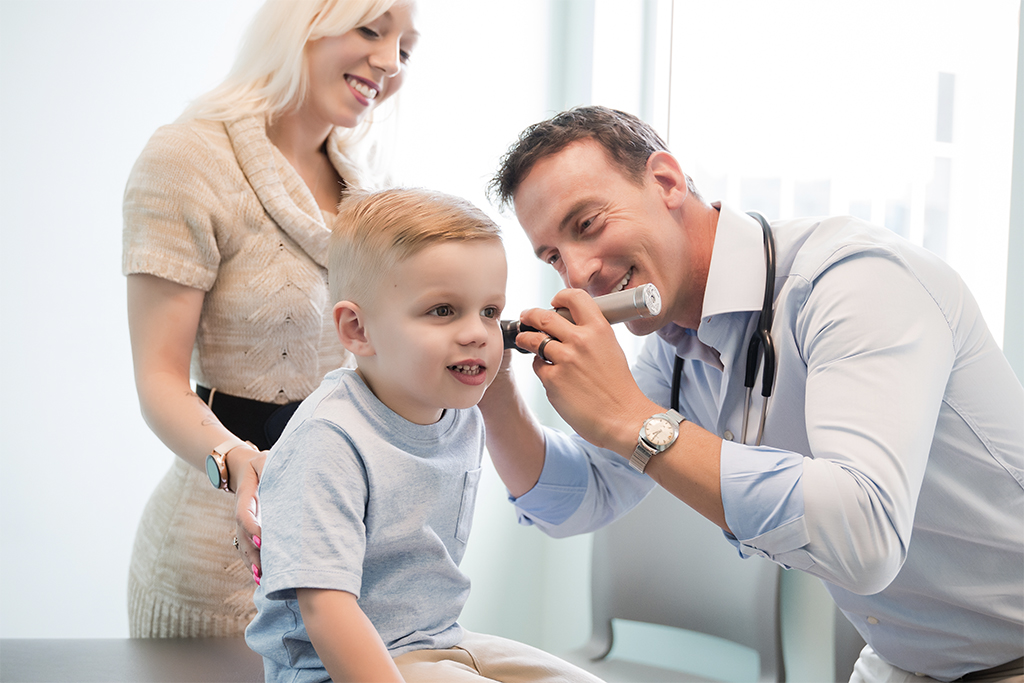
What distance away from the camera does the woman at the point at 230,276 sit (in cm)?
129

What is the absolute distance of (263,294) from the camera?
4.40ft

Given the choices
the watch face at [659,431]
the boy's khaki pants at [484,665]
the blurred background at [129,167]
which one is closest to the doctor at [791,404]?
the watch face at [659,431]

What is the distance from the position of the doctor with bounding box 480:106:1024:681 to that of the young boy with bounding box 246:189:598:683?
0.21 meters

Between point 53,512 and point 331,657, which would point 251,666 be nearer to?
point 331,657

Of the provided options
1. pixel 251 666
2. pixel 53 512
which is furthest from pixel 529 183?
pixel 53 512

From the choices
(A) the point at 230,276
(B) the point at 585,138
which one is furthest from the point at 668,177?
(A) the point at 230,276

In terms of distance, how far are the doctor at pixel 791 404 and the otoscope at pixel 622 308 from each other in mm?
19

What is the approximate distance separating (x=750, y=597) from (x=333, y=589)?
1.43m

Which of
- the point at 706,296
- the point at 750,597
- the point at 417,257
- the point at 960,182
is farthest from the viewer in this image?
the point at 960,182

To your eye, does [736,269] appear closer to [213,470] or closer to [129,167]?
[213,470]

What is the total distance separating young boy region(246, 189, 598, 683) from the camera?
86 cm

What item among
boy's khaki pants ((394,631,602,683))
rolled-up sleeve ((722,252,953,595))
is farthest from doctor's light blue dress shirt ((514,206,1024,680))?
boy's khaki pants ((394,631,602,683))

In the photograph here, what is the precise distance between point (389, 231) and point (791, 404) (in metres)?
0.70

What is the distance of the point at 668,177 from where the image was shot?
4.57ft
